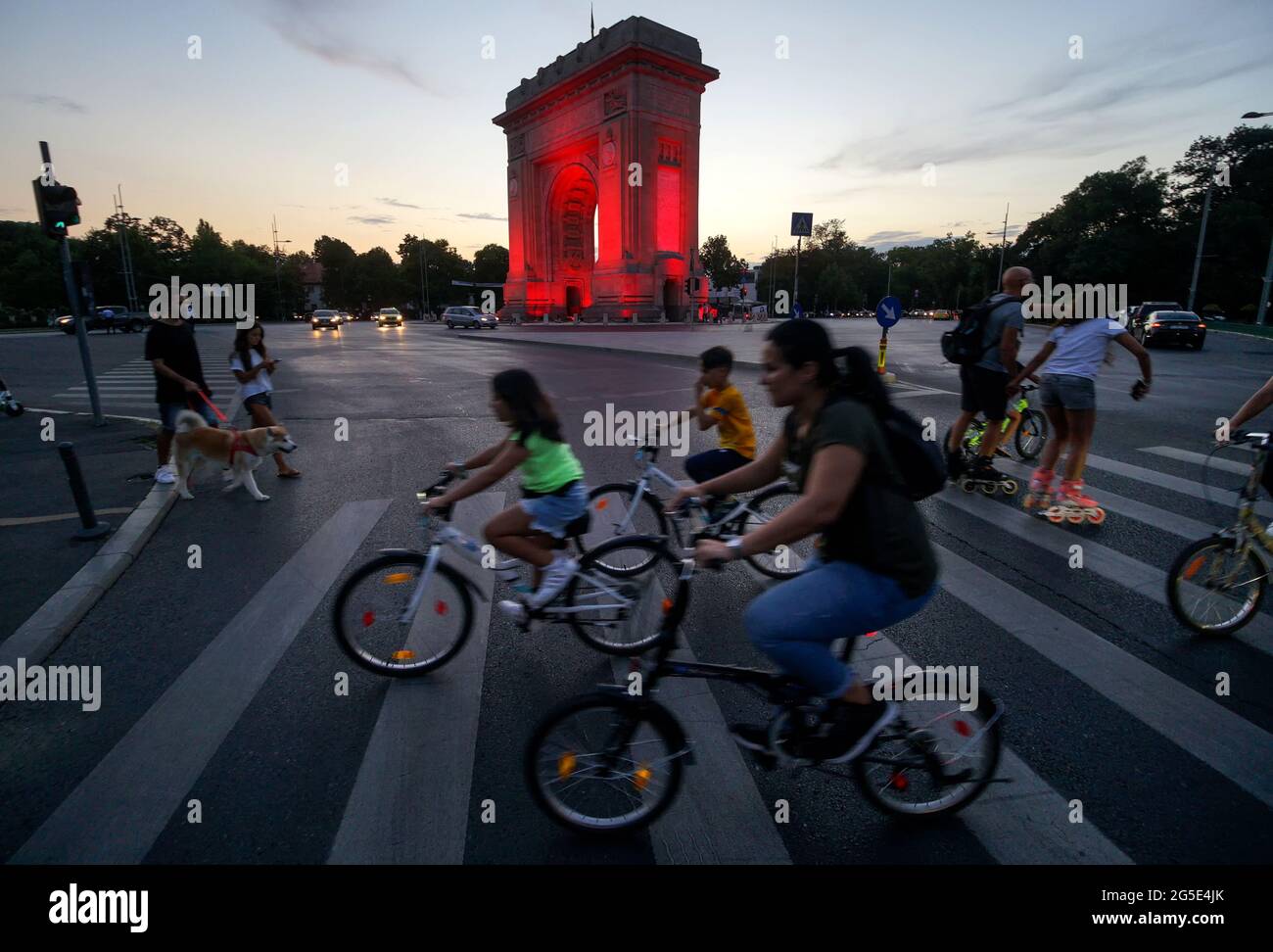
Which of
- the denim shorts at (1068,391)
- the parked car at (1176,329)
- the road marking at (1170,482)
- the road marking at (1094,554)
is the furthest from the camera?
the parked car at (1176,329)

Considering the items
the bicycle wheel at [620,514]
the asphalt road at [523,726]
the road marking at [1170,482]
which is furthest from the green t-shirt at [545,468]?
the road marking at [1170,482]

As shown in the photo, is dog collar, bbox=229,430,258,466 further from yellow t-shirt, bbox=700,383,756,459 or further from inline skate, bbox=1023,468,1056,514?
inline skate, bbox=1023,468,1056,514

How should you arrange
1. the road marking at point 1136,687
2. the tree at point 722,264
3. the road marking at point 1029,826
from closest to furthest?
the road marking at point 1029,826 < the road marking at point 1136,687 < the tree at point 722,264

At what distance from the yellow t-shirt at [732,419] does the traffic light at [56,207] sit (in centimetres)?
989

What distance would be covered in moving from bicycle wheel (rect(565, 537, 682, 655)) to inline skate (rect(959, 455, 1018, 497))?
461 centimetres

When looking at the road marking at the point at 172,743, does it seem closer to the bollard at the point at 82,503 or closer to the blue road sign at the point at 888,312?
the bollard at the point at 82,503

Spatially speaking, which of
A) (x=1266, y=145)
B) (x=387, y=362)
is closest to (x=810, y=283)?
(x=1266, y=145)

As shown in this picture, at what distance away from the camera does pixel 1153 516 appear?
246 inches

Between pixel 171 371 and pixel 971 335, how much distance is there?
8.55 m

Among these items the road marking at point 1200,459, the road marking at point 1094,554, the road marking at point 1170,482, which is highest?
the road marking at point 1200,459

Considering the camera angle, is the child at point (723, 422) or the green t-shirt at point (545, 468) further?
the child at point (723, 422)

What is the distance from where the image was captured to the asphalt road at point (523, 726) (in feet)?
8.37
